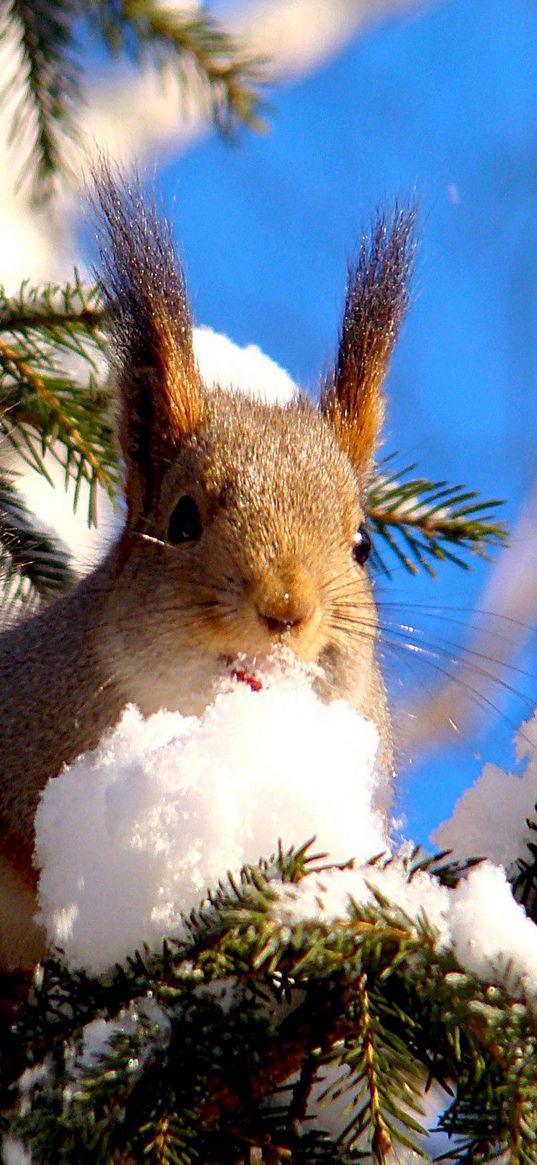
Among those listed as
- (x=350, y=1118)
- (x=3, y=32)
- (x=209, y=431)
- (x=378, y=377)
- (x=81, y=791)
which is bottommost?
(x=350, y=1118)

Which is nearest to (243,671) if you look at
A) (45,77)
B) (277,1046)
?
(277,1046)

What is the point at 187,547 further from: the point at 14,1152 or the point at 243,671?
the point at 14,1152

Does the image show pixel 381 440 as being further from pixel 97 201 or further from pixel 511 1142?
pixel 511 1142

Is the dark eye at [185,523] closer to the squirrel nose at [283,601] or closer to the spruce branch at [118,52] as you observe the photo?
the squirrel nose at [283,601]

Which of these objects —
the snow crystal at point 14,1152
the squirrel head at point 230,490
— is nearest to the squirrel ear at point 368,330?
the squirrel head at point 230,490

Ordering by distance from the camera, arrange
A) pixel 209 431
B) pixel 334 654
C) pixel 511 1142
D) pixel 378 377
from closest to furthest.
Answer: pixel 511 1142 → pixel 334 654 → pixel 209 431 → pixel 378 377

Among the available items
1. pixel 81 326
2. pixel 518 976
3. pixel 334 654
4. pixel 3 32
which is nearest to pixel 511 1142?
pixel 518 976

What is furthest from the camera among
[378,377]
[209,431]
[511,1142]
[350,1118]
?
[378,377]
